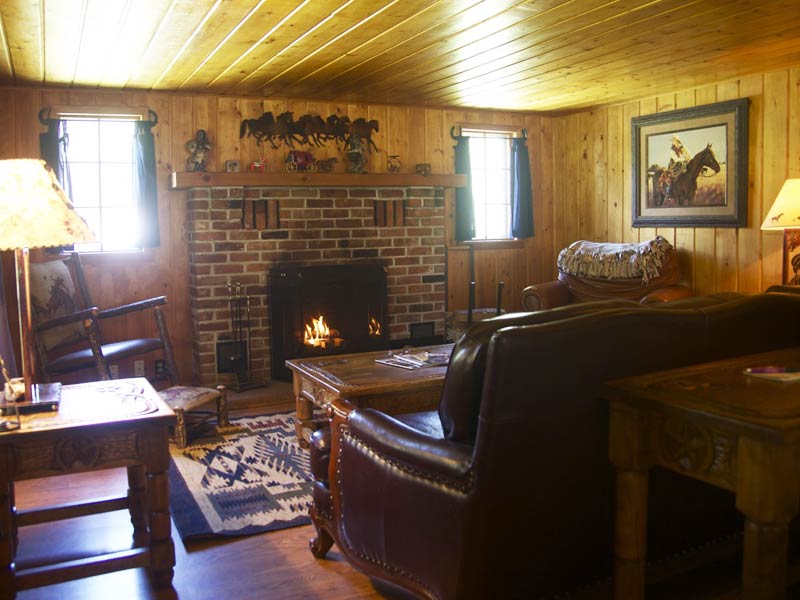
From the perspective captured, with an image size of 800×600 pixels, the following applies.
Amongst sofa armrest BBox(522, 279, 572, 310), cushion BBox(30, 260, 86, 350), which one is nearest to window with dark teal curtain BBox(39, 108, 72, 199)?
cushion BBox(30, 260, 86, 350)

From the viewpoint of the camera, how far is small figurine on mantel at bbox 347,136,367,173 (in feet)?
19.7

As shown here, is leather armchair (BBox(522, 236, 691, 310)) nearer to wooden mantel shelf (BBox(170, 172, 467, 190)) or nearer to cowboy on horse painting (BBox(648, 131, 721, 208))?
cowboy on horse painting (BBox(648, 131, 721, 208))

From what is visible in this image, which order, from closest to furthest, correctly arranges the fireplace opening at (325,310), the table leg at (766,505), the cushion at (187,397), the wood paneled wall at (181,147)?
the table leg at (766,505), the cushion at (187,397), the wood paneled wall at (181,147), the fireplace opening at (325,310)

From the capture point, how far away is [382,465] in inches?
86.3

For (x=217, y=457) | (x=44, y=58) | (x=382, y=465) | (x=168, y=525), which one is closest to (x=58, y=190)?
(x=168, y=525)

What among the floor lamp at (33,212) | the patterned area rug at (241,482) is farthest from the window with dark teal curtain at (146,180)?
the floor lamp at (33,212)

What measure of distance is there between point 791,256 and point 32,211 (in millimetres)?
4698

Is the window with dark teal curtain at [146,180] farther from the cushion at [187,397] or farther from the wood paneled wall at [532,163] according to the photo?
the cushion at [187,397]

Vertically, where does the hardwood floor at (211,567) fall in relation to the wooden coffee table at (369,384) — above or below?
below

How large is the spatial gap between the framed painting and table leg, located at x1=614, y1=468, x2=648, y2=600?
4.19 metres

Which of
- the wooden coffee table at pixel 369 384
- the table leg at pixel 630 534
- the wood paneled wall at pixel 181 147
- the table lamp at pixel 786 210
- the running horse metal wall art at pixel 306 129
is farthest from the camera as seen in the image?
the running horse metal wall art at pixel 306 129

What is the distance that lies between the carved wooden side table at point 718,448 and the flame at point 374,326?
13.2 ft

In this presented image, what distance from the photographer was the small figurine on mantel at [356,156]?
5991 mm

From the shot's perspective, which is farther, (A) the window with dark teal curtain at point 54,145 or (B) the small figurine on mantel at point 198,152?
(B) the small figurine on mantel at point 198,152
